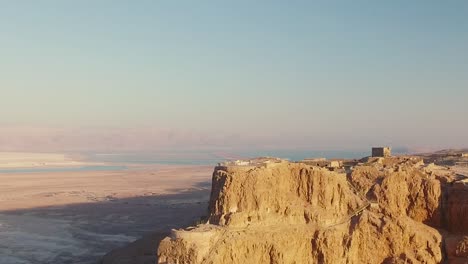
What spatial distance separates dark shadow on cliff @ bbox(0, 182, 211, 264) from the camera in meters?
35.6

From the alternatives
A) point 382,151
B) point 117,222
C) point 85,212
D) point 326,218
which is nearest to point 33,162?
point 85,212

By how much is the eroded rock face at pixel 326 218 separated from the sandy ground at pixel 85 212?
2208 cm

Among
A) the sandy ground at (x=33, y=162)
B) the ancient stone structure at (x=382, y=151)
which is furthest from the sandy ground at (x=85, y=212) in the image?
the sandy ground at (x=33, y=162)

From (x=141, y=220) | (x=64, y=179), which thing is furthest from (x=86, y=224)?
(x=64, y=179)

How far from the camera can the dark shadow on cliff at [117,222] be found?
35594 millimetres

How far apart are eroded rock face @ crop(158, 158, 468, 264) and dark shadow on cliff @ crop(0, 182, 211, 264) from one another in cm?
1047

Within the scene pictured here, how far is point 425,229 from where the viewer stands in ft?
76.2

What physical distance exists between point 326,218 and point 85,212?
47.1 meters

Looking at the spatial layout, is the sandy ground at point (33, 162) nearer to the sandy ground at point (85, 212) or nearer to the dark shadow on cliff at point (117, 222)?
the sandy ground at point (85, 212)

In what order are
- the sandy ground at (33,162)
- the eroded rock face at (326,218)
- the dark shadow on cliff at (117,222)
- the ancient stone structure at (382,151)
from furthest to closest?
the sandy ground at (33,162) < the dark shadow on cliff at (117,222) < the ancient stone structure at (382,151) < the eroded rock face at (326,218)

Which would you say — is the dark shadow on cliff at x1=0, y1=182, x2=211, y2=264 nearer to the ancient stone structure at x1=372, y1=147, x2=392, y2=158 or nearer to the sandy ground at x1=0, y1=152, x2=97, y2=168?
the ancient stone structure at x1=372, y1=147, x2=392, y2=158

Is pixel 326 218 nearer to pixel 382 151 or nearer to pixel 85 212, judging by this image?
pixel 382 151

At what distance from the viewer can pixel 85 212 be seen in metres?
63.2

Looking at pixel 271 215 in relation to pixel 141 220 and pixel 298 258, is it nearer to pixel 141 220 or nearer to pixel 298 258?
pixel 298 258
